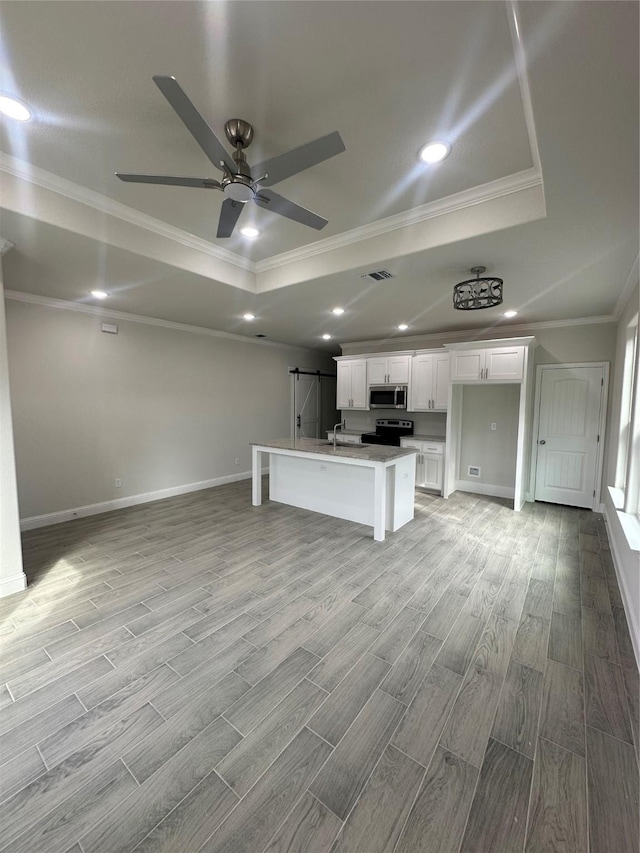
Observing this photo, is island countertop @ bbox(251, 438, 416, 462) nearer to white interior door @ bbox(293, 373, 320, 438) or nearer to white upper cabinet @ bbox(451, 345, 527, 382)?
white upper cabinet @ bbox(451, 345, 527, 382)

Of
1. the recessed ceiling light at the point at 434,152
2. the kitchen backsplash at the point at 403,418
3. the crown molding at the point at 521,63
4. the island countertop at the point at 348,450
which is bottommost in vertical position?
the island countertop at the point at 348,450

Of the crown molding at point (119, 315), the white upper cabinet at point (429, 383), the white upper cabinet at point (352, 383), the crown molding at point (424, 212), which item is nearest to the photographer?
the crown molding at point (424, 212)

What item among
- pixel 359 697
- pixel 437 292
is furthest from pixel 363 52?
pixel 359 697

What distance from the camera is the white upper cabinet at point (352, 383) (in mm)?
6621

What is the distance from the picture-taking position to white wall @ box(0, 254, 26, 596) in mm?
2660

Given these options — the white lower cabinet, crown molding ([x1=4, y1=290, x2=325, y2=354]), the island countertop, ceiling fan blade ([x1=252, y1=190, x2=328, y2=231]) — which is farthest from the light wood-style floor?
→ crown molding ([x1=4, y1=290, x2=325, y2=354])

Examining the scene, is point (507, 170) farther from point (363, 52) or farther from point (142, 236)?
point (142, 236)

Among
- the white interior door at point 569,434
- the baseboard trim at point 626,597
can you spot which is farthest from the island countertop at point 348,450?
the white interior door at point 569,434

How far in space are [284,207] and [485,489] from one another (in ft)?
17.2

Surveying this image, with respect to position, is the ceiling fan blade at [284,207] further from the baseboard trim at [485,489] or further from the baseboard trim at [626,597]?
the baseboard trim at [485,489]

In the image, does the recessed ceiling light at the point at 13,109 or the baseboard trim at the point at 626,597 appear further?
the baseboard trim at the point at 626,597

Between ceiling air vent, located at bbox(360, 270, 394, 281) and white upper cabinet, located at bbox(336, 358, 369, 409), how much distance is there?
3.26 meters

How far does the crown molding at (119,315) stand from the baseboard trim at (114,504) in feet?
8.40

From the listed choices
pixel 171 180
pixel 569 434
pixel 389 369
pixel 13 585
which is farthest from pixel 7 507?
pixel 569 434
